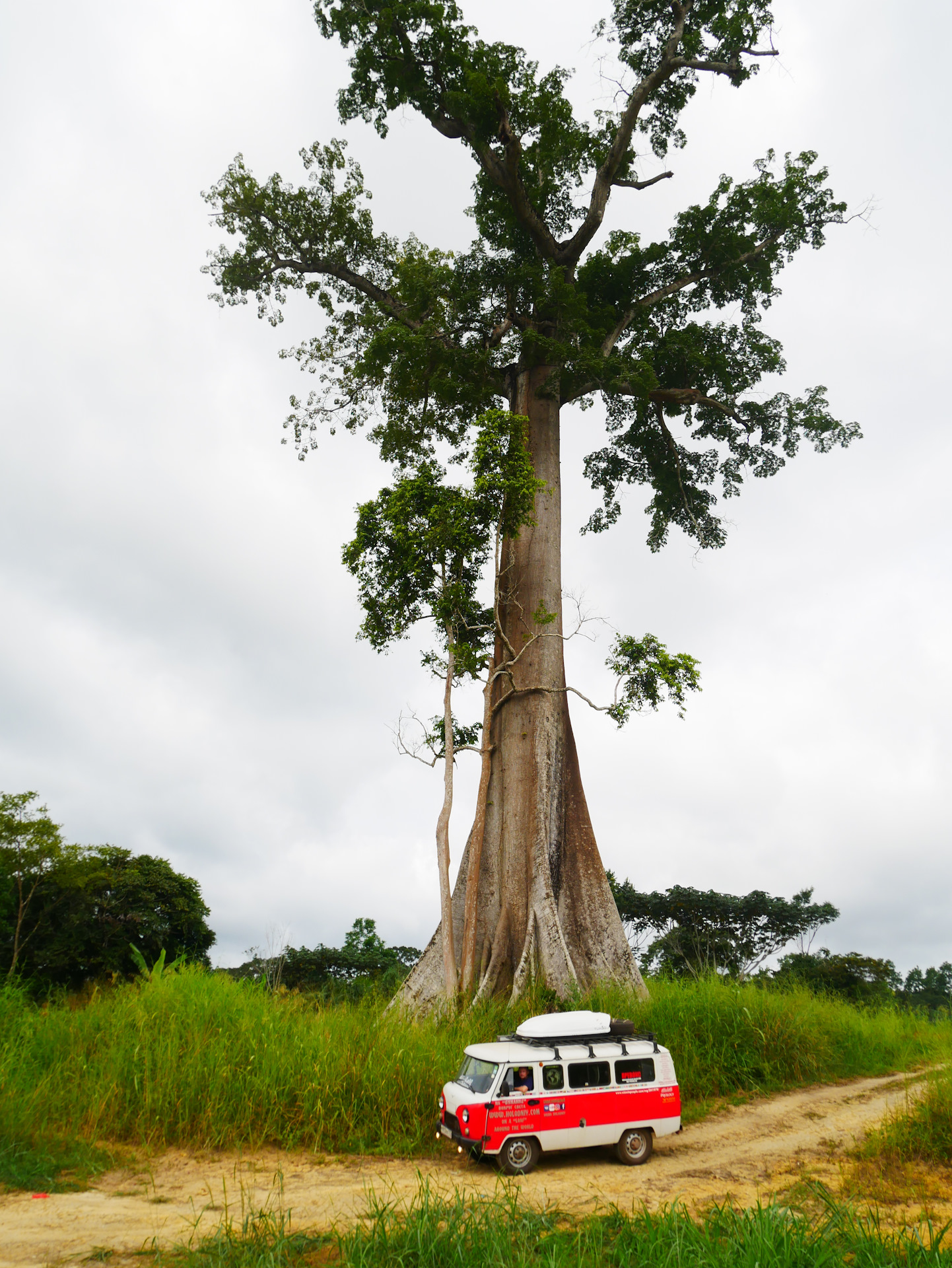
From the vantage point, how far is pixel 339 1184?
6.00m

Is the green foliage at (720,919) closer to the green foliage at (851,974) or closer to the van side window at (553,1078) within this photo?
the green foliage at (851,974)

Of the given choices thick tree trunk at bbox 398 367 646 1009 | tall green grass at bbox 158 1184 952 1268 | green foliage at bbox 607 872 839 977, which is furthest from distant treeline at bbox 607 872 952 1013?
tall green grass at bbox 158 1184 952 1268

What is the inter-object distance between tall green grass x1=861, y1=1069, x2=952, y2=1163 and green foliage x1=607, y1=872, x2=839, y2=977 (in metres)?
15.8

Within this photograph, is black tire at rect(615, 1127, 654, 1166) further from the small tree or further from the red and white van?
the small tree

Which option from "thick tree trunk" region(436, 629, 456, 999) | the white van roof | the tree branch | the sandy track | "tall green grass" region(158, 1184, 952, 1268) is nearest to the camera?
"tall green grass" region(158, 1184, 952, 1268)

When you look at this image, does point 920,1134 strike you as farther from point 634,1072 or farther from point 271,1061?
point 271,1061

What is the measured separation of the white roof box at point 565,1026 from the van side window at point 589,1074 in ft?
0.92

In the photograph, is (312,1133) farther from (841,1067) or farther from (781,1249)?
(841,1067)

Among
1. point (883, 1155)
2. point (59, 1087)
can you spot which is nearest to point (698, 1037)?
point (883, 1155)

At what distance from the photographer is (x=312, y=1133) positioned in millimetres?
6906

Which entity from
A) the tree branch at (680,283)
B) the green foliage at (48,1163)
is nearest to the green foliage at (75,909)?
the green foliage at (48,1163)

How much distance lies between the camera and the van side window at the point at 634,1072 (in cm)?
704

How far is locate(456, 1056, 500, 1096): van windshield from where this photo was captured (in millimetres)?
6645

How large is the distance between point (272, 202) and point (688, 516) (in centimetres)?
989
